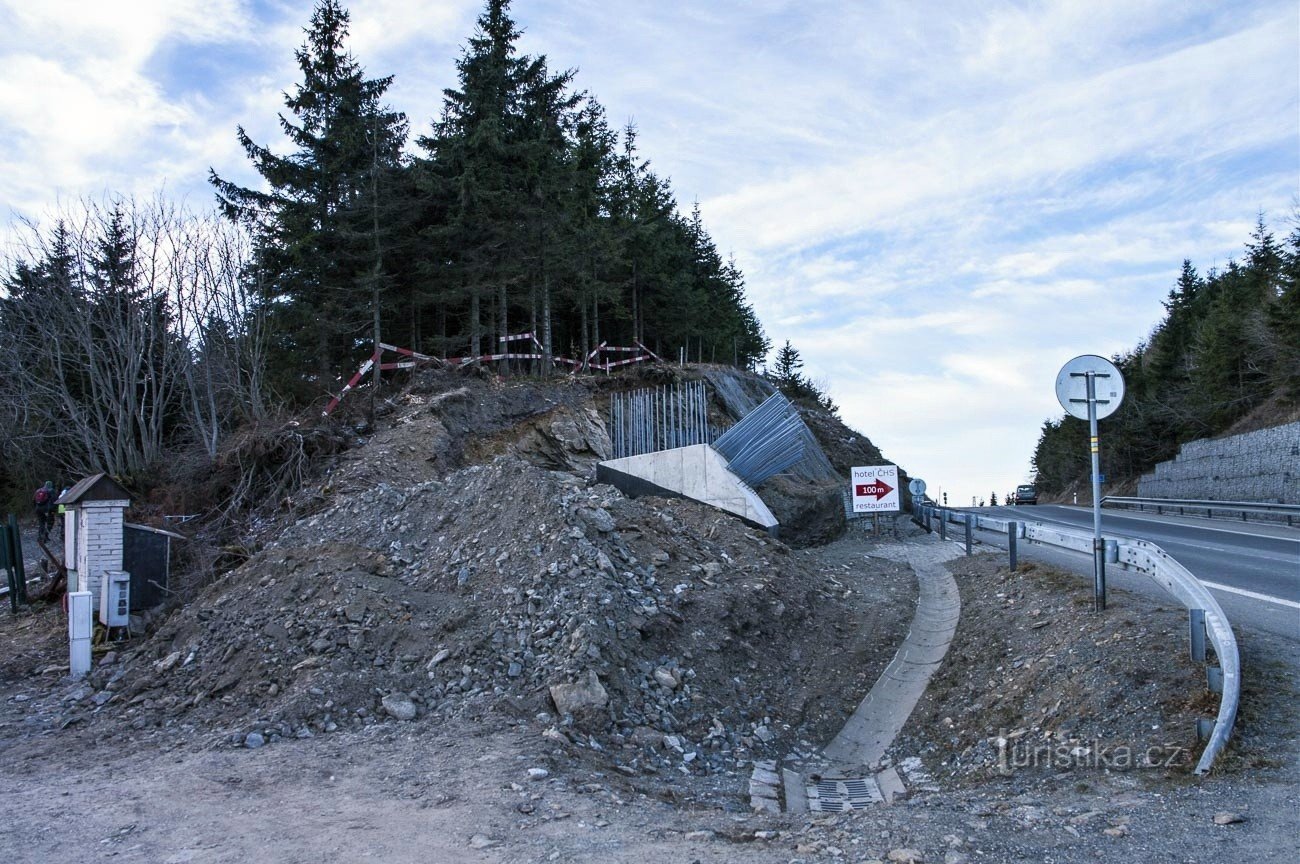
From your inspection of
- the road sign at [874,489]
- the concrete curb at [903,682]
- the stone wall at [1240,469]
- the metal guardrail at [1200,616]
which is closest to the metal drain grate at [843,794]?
the concrete curb at [903,682]

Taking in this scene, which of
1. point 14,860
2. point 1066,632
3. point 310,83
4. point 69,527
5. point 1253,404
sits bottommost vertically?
point 14,860

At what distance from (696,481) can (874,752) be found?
8.96 meters

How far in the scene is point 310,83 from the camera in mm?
25438

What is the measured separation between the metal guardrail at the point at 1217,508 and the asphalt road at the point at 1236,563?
0.47 m

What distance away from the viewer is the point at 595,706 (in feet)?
24.0

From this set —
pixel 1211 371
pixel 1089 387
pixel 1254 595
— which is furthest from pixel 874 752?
pixel 1211 371

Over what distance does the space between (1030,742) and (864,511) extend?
11.5 metres

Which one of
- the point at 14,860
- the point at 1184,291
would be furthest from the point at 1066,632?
the point at 1184,291

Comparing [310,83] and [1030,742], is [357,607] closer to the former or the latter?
[1030,742]

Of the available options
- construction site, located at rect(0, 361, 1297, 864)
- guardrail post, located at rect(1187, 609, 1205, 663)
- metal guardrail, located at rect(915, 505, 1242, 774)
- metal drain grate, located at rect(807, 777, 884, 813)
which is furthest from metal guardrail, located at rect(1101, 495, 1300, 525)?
metal drain grate, located at rect(807, 777, 884, 813)

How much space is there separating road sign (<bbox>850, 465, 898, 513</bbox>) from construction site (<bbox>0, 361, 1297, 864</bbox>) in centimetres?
287

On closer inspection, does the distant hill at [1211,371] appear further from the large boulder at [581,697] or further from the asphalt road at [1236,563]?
the large boulder at [581,697]

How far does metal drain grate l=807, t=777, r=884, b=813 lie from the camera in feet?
20.7

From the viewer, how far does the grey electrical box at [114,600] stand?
11516 millimetres
